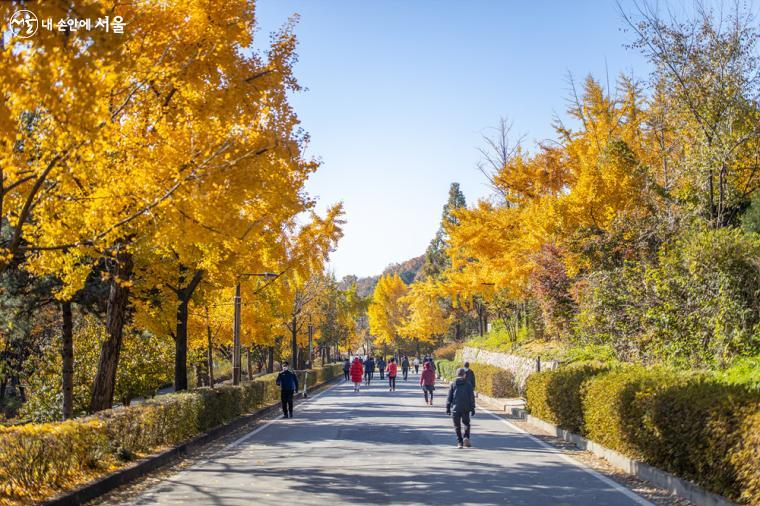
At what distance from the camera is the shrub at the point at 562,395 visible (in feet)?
47.4

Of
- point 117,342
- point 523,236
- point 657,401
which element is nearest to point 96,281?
point 117,342

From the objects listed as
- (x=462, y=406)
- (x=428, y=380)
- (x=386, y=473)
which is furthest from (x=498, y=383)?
(x=386, y=473)

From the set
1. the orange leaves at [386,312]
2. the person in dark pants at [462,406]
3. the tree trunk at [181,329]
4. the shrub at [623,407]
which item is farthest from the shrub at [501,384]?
the orange leaves at [386,312]

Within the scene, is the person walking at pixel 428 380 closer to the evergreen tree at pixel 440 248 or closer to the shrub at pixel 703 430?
the shrub at pixel 703 430

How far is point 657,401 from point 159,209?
23.2ft

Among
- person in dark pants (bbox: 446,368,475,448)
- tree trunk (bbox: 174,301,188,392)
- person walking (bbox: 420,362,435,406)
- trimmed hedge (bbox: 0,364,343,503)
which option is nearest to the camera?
trimmed hedge (bbox: 0,364,343,503)

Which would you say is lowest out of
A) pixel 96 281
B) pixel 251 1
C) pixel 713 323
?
pixel 713 323

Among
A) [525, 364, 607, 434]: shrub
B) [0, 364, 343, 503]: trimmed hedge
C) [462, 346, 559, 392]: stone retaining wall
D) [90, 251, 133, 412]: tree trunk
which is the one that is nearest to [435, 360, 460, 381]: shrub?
[462, 346, 559, 392]: stone retaining wall

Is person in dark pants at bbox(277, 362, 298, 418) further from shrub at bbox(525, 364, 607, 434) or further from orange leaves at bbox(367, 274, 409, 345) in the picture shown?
orange leaves at bbox(367, 274, 409, 345)

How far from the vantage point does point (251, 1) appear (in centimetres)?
1107

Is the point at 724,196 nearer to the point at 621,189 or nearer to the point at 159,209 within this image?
the point at 621,189

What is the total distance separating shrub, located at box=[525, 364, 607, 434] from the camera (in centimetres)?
1444

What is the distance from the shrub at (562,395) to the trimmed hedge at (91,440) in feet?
24.9

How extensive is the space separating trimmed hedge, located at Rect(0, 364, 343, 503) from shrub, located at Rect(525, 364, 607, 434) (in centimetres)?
759
